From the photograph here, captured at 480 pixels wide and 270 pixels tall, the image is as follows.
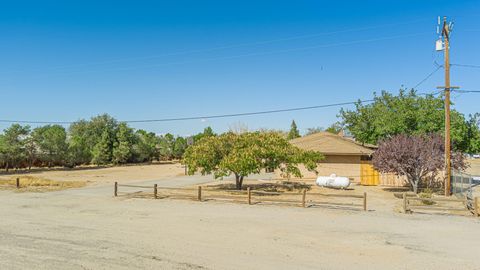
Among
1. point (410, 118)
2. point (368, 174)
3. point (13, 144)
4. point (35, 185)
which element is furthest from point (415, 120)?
point (13, 144)

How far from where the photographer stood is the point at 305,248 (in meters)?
9.80

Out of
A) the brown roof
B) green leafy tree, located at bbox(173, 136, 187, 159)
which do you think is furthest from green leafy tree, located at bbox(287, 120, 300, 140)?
the brown roof

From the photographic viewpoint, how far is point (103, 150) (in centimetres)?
5938

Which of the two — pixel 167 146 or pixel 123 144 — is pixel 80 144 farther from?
pixel 167 146

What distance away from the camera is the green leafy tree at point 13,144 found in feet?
143

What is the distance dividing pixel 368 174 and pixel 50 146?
41.9 m

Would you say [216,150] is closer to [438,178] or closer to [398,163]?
[398,163]

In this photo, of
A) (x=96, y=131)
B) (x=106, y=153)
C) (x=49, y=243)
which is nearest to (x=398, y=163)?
(x=49, y=243)

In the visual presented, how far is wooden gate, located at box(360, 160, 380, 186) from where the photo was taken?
26781mm

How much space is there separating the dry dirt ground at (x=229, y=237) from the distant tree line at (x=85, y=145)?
32093 millimetres

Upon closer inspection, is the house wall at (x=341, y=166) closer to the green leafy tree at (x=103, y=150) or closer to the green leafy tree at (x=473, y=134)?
Answer: the green leafy tree at (x=473, y=134)

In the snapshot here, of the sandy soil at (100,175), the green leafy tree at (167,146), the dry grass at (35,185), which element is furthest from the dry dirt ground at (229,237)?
the green leafy tree at (167,146)

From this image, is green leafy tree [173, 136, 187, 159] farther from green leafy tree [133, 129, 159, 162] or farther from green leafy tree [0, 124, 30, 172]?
green leafy tree [0, 124, 30, 172]

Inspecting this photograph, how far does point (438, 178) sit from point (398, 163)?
6.39 m
